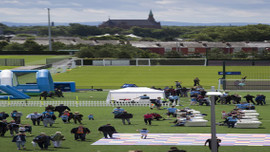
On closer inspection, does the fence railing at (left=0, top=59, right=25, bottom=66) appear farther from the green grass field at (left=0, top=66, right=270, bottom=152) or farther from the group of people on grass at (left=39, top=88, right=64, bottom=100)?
the group of people on grass at (left=39, top=88, right=64, bottom=100)

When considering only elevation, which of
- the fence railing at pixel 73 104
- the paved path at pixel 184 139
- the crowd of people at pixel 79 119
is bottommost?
the fence railing at pixel 73 104

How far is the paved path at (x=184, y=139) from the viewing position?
79.3ft

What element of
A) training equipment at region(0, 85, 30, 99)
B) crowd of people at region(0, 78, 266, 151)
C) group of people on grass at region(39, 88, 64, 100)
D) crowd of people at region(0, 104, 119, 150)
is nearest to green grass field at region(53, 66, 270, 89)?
group of people on grass at region(39, 88, 64, 100)

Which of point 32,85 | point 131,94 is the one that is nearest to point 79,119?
point 131,94

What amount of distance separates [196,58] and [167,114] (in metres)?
60.0

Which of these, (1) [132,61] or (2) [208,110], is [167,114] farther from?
(1) [132,61]

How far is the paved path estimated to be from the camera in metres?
24.2

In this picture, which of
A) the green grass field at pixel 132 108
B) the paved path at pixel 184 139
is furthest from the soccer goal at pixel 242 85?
the paved path at pixel 184 139

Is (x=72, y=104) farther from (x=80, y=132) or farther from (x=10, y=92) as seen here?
(x=80, y=132)

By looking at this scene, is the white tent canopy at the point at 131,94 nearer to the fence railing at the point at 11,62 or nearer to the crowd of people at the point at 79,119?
the crowd of people at the point at 79,119

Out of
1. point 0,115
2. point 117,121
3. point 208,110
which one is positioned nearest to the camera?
point 0,115

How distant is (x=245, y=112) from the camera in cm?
3192

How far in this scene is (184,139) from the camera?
2520 cm

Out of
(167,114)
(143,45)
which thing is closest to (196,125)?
(167,114)
